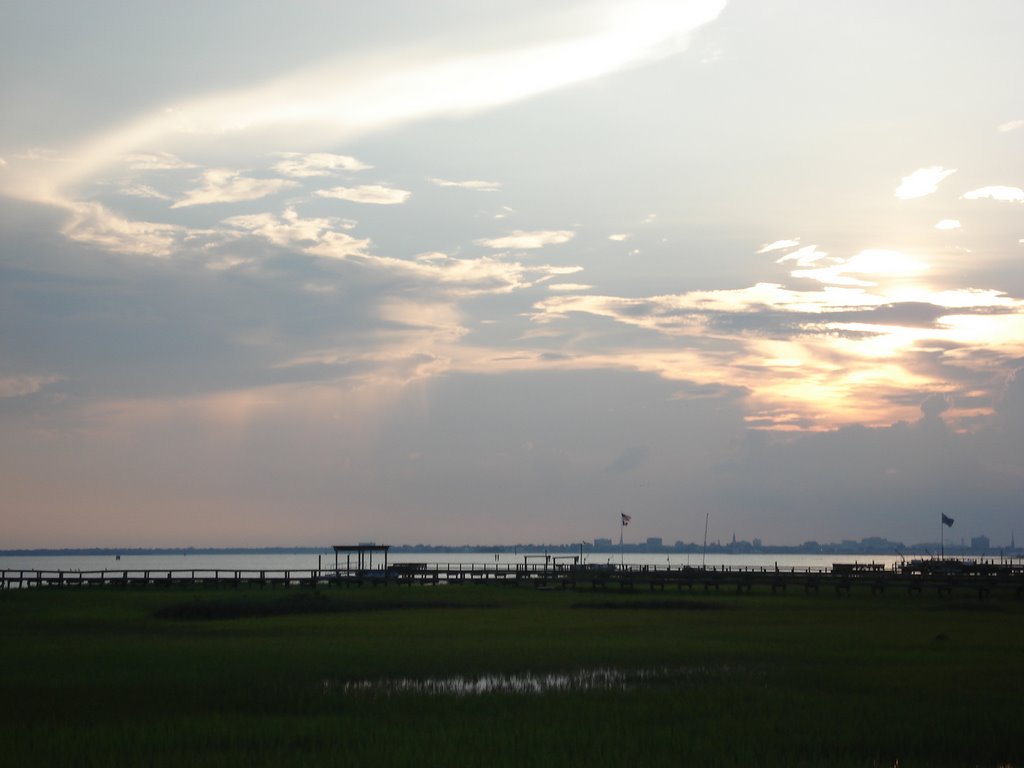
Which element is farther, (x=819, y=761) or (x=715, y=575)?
(x=715, y=575)

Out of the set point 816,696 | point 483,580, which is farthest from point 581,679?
point 483,580

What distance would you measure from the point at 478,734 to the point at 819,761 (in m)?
5.99

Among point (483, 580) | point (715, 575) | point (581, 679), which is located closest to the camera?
point (581, 679)

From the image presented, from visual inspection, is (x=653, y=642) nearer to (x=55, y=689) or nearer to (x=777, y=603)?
(x=55, y=689)

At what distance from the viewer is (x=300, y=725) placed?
73.9 feet

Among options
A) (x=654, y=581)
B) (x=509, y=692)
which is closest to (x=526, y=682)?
(x=509, y=692)

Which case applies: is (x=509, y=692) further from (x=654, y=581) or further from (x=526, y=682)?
(x=654, y=581)

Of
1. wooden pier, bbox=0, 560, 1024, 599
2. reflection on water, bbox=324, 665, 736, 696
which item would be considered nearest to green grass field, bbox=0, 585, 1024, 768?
reflection on water, bbox=324, 665, 736, 696

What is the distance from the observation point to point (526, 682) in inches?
1137

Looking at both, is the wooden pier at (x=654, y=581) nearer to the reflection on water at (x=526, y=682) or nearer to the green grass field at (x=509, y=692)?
the green grass field at (x=509, y=692)

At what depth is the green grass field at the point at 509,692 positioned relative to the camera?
2034cm

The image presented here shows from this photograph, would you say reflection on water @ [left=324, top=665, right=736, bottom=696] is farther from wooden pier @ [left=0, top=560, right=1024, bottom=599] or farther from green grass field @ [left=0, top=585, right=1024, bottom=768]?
wooden pier @ [left=0, top=560, right=1024, bottom=599]

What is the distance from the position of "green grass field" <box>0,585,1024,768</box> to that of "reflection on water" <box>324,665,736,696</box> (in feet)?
0.76

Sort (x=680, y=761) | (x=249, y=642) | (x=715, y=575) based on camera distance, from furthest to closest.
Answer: (x=715, y=575) → (x=249, y=642) → (x=680, y=761)
